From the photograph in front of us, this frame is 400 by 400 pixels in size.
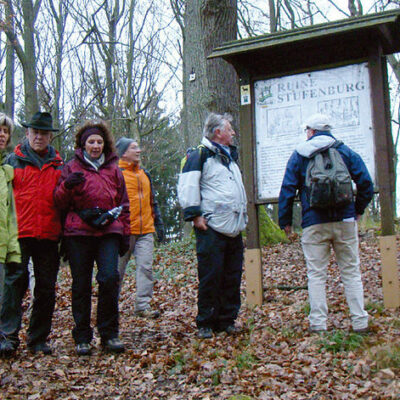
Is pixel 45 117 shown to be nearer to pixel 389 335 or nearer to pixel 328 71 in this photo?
pixel 328 71

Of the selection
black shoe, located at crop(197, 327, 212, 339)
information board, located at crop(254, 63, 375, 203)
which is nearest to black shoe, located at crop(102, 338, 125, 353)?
black shoe, located at crop(197, 327, 212, 339)

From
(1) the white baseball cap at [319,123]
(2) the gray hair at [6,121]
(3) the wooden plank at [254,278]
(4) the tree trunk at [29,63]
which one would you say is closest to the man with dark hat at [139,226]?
(3) the wooden plank at [254,278]

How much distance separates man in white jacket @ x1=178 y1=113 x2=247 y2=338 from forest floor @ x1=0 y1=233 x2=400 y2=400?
1.02 ft

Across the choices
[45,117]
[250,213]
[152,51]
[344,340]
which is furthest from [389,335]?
[152,51]

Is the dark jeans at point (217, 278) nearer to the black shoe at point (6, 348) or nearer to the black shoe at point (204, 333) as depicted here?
the black shoe at point (204, 333)

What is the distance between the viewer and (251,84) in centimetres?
668

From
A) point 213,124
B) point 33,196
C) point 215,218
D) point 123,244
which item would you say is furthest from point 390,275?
point 33,196

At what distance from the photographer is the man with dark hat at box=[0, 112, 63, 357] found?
16.0 ft

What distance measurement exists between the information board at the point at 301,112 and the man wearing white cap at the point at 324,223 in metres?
0.95

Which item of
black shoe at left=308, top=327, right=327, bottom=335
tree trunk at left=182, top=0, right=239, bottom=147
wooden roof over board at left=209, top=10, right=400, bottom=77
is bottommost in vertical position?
black shoe at left=308, top=327, right=327, bottom=335

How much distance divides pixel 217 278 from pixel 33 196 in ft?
6.60

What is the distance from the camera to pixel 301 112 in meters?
6.38

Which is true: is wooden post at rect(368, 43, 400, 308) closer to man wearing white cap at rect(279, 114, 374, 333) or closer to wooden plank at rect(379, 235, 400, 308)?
wooden plank at rect(379, 235, 400, 308)

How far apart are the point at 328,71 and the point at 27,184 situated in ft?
12.3
